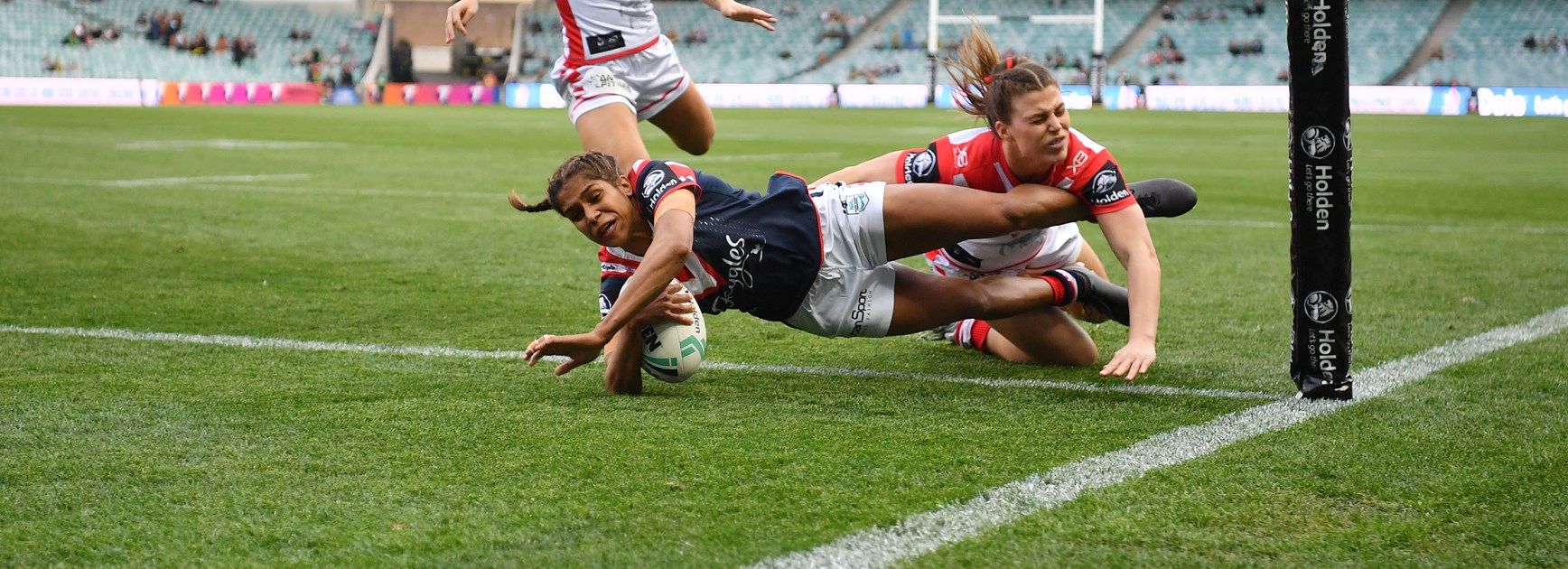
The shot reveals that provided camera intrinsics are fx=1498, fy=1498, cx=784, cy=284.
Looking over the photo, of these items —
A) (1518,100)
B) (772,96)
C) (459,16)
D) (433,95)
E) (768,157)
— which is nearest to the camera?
(459,16)

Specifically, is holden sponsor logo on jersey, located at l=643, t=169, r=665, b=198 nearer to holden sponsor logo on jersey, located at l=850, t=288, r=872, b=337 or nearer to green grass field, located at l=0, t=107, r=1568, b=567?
green grass field, located at l=0, t=107, r=1568, b=567

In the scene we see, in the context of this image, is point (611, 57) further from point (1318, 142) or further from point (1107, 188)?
point (1318, 142)

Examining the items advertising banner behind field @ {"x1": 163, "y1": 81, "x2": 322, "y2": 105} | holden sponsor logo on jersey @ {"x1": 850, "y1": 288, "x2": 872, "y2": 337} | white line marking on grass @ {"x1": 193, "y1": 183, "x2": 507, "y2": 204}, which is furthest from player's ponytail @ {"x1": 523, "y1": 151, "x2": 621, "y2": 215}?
advertising banner behind field @ {"x1": 163, "y1": 81, "x2": 322, "y2": 105}

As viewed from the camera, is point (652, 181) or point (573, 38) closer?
point (652, 181)

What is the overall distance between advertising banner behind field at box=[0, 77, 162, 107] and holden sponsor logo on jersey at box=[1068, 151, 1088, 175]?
37.7m

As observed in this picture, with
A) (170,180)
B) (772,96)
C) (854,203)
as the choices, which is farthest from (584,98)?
(772,96)

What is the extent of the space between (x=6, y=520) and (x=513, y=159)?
13978mm

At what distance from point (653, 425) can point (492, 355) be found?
130 centimetres

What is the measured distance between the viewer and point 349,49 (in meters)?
51.3

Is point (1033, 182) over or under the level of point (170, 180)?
over

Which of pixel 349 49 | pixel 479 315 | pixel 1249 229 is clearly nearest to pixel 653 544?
pixel 479 315

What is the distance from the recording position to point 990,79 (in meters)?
4.49

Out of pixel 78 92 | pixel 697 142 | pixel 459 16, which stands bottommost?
pixel 78 92

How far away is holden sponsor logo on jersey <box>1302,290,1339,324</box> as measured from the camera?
13.1 ft
